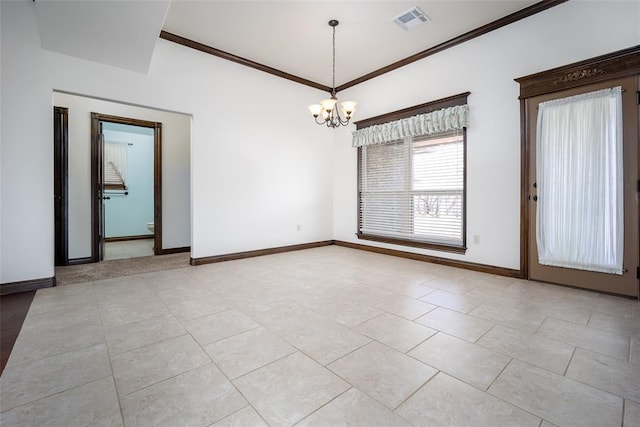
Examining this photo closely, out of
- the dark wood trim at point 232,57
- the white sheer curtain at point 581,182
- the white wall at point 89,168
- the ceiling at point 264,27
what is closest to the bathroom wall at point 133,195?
the white wall at point 89,168

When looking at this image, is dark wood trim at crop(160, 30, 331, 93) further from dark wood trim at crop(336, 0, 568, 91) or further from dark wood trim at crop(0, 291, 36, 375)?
dark wood trim at crop(0, 291, 36, 375)

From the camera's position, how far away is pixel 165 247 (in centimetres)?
521

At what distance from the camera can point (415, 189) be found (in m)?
4.62

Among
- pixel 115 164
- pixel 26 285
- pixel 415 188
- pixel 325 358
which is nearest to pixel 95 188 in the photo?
pixel 26 285

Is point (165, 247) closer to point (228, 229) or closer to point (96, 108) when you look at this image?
point (228, 229)

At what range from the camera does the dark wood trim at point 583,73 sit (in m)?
2.78

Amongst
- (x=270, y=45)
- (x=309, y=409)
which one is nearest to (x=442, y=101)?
(x=270, y=45)

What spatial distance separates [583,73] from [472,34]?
1.42 meters

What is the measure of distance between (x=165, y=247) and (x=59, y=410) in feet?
13.7

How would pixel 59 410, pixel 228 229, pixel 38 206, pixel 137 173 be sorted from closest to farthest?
pixel 59 410 → pixel 38 206 → pixel 228 229 → pixel 137 173

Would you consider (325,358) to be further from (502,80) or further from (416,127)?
(502,80)

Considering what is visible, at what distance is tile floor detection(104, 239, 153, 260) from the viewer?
5.10 m

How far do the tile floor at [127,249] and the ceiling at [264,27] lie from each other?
3126 millimetres

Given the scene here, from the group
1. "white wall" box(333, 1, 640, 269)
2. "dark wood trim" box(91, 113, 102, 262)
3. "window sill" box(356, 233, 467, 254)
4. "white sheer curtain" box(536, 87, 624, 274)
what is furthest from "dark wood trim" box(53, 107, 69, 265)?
"white sheer curtain" box(536, 87, 624, 274)
